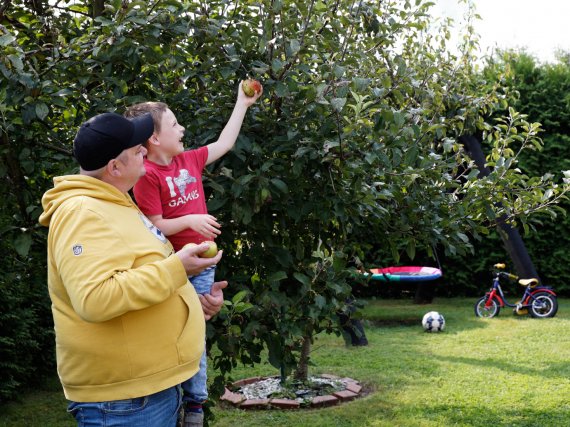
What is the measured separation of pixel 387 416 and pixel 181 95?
2.89 metres

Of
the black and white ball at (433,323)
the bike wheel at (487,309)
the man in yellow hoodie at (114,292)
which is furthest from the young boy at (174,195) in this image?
the bike wheel at (487,309)

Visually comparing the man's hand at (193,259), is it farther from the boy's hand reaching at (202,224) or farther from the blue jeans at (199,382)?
the blue jeans at (199,382)

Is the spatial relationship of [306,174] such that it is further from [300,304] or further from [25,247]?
[25,247]

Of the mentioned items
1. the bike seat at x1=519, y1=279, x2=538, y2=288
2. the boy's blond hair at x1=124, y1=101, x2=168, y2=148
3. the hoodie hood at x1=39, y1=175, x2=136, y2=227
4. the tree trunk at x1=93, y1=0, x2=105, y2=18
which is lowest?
the bike seat at x1=519, y1=279, x2=538, y2=288

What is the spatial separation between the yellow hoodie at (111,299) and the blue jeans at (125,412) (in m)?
0.03

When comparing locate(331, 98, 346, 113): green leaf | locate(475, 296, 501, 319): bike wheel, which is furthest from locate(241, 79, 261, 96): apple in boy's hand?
locate(475, 296, 501, 319): bike wheel

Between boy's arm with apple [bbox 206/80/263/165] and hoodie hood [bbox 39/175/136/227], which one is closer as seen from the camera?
hoodie hood [bbox 39/175/136/227]

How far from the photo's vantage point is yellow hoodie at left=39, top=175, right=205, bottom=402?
64.9 inches

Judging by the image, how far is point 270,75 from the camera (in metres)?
2.81

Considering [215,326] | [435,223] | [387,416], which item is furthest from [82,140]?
[387,416]

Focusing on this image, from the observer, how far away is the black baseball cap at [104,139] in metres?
1.79

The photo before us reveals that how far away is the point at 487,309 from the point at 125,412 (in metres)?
8.56

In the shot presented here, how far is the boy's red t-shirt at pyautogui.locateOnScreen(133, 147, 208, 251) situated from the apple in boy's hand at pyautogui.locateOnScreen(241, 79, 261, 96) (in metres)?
0.38

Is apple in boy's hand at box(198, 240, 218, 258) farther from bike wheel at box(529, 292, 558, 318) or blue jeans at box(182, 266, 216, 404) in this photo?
bike wheel at box(529, 292, 558, 318)
